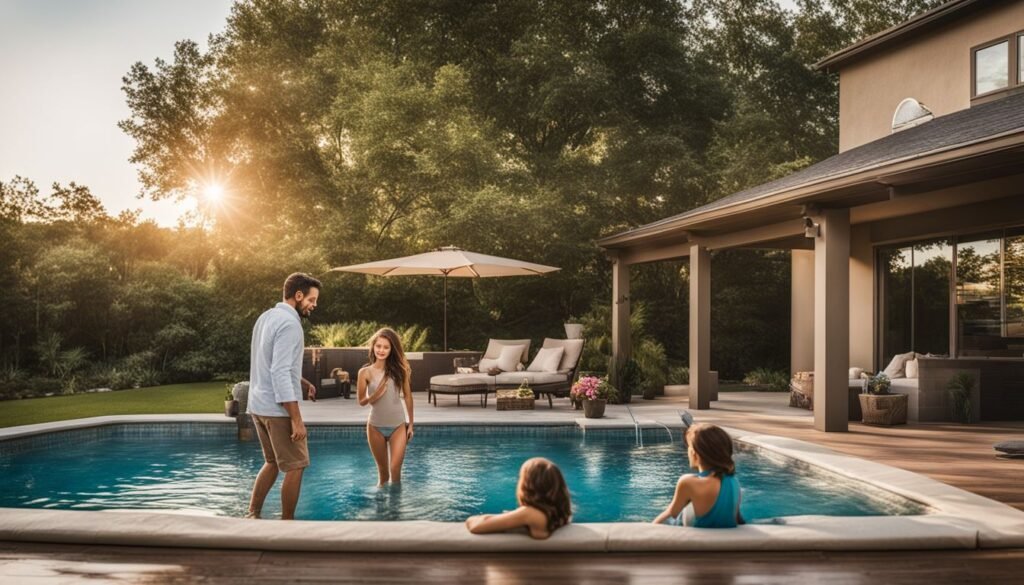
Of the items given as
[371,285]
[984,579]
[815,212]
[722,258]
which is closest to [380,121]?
[371,285]

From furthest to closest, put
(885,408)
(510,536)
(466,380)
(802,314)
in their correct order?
(802,314)
(466,380)
(885,408)
(510,536)

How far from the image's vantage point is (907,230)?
1187 cm

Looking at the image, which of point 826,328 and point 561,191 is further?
point 561,191

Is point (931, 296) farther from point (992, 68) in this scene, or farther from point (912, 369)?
point (992, 68)

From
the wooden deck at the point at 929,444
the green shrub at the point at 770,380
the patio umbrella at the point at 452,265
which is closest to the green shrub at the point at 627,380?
the wooden deck at the point at 929,444

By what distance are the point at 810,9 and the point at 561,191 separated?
10763 mm

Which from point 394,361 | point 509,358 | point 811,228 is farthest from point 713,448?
point 509,358

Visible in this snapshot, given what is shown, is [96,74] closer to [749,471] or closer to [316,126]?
[316,126]

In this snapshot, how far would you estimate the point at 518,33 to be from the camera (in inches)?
905

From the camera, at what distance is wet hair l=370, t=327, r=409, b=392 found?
5.94 m

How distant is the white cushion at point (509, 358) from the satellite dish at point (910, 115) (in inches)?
274

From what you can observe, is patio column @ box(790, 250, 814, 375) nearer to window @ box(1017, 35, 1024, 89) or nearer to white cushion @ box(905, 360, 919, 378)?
white cushion @ box(905, 360, 919, 378)

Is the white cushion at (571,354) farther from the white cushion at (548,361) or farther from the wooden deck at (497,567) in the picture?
the wooden deck at (497,567)

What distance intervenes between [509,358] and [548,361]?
715 mm
